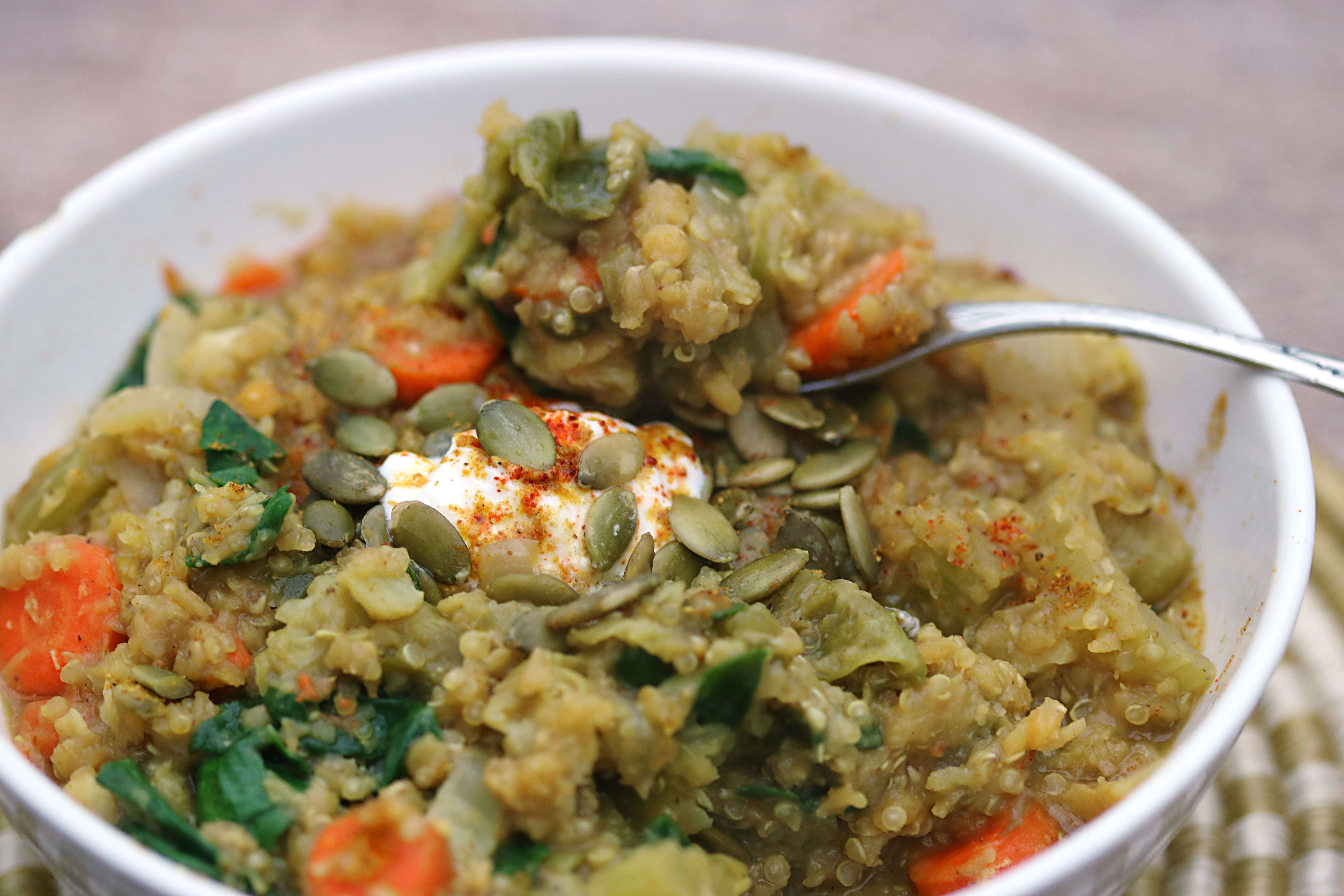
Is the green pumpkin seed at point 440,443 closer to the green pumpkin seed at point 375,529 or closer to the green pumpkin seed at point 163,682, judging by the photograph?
the green pumpkin seed at point 375,529

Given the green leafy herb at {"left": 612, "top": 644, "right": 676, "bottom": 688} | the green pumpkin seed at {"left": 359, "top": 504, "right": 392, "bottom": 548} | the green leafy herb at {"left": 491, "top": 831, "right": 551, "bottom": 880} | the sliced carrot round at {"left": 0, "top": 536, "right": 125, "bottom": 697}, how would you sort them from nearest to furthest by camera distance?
the green leafy herb at {"left": 491, "top": 831, "right": 551, "bottom": 880}
the green leafy herb at {"left": 612, "top": 644, "right": 676, "bottom": 688}
the sliced carrot round at {"left": 0, "top": 536, "right": 125, "bottom": 697}
the green pumpkin seed at {"left": 359, "top": 504, "right": 392, "bottom": 548}

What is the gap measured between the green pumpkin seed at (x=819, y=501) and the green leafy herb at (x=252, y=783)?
1484 millimetres

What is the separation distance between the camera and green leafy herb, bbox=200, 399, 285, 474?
314 cm

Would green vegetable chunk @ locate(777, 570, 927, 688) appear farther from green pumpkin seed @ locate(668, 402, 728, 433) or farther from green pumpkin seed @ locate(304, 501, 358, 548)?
green pumpkin seed @ locate(304, 501, 358, 548)

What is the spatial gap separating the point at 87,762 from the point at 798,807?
1674 mm

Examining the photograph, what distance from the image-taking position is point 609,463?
3.05 meters

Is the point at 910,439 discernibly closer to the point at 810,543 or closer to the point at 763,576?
the point at 810,543

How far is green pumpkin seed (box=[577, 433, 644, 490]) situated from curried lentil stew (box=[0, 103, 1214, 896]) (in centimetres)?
1

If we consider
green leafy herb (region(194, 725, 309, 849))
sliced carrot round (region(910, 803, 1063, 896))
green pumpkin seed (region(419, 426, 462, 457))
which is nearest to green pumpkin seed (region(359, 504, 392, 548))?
green pumpkin seed (region(419, 426, 462, 457))

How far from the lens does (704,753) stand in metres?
2.46

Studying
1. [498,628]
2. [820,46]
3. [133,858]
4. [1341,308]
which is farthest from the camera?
[820,46]

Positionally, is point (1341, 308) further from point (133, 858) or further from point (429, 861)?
point (133, 858)

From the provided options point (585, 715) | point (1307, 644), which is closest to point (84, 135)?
point (585, 715)

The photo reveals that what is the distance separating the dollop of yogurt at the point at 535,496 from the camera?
2.99 meters
